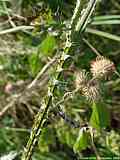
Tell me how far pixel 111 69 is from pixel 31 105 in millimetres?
1282

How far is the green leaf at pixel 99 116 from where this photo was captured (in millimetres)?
1116

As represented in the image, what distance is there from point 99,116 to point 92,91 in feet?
0.96

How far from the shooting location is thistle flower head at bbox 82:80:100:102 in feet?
2.76

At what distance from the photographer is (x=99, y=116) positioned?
114 centimetres

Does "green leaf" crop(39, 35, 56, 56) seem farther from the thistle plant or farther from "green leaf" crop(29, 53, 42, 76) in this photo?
the thistle plant

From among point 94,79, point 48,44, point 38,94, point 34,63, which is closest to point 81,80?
point 94,79

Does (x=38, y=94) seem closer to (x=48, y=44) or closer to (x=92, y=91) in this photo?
(x=48, y=44)

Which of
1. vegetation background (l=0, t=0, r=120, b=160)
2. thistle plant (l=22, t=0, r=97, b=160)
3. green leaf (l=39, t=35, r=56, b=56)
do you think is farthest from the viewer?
vegetation background (l=0, t=0, r=120, b=160)

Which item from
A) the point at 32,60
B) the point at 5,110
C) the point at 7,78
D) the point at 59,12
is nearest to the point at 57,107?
the point at 59,12

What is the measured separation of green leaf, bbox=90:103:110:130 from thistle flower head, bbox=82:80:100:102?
24 centimetres

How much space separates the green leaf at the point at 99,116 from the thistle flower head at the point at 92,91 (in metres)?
0.24

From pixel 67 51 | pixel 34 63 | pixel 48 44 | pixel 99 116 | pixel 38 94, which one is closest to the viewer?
pixel 67 51

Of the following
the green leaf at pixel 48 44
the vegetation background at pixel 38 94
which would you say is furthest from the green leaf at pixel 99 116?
the vegetation background at pixel 38 94

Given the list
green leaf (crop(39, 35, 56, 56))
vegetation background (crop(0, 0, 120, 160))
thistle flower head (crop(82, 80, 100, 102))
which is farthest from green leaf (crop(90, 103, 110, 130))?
vegetation background (crop(0, 0, 120, 160))
